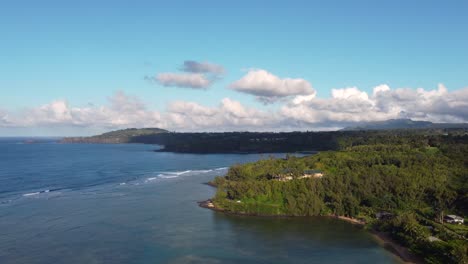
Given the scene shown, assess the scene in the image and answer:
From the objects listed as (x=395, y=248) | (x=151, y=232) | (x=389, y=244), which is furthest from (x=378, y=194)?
(x=151, y=232)

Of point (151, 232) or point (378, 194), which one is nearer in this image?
point (151, 232)

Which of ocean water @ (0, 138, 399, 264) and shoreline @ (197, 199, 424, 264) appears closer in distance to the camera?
shoreline @ (197, 199, 424, 264)

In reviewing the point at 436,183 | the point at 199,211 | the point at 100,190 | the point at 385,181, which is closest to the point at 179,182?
the point at 100,190

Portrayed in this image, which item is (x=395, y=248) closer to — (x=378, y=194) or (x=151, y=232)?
(x=378, y=194)

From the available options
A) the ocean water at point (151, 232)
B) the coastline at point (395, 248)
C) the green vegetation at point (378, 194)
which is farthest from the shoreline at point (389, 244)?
the ocean water at point (151, 232)

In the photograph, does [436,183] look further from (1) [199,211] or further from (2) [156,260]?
(2) [156,260]

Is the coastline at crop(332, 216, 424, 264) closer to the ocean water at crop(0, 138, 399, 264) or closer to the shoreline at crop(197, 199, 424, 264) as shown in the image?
the shoreline at crop(197, 199, 424, 264)

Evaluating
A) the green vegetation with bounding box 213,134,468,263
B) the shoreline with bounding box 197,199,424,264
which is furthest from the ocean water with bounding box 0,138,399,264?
the green vegetation with bounding box 213,134,468,263

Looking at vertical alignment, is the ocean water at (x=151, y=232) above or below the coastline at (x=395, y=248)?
above

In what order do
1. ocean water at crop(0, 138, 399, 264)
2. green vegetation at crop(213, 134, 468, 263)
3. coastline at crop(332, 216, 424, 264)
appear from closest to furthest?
1. coastline at crop(332, 216, 424, 264)
2. ocean water at crop(0, 138, 399, 264)
3. green vegetation at crop(213, 134, 468, 263)

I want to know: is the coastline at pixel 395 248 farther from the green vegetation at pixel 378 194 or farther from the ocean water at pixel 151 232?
the ocean water at pixel 151 232

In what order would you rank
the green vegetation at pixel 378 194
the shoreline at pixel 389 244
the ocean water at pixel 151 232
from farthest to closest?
1. the green vegetation at pixel 378 194
2. the ocean water at pixel 151 232
3. the shoreline at pixel 389 244
